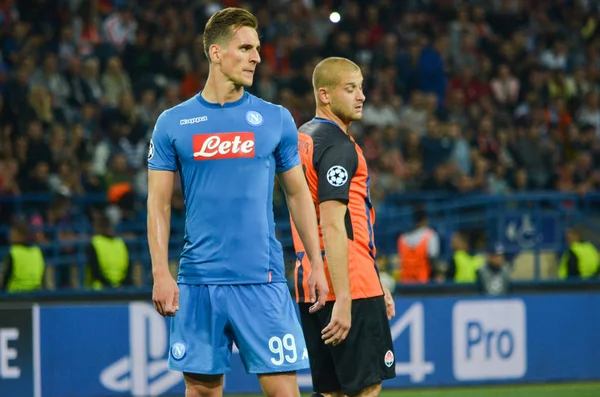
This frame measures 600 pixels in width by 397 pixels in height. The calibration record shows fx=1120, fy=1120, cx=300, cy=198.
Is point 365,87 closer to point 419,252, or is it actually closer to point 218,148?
point 419,252

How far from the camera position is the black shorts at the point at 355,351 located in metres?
5.55

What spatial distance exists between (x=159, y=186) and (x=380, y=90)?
11826 millimetres

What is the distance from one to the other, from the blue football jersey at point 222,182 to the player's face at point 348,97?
0.90 m

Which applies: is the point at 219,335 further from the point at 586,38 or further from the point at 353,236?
the point at 586,38

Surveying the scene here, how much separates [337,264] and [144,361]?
17.5 ft

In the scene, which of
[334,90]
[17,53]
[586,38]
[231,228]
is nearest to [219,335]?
[231,228]

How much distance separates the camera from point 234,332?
4.77m

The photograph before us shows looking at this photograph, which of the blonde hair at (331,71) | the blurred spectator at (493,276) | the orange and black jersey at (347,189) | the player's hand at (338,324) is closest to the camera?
the player's hand at (338,324)

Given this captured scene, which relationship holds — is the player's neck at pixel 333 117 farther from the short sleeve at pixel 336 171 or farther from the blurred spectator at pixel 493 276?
Result: the blurred spectator at pixel 493 276

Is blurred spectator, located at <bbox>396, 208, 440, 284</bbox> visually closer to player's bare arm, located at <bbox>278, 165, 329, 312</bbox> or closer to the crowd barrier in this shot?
the crowd barrier

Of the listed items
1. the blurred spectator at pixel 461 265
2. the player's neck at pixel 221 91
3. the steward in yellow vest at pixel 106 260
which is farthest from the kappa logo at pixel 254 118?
the blurred spectator at pixel 461 265

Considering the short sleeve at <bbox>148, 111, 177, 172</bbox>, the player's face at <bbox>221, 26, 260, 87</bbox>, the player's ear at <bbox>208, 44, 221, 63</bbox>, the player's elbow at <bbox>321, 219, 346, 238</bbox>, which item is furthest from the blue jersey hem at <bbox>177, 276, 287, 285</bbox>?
the player's ear at <bbox>208, 44, 221, 63</bbox>

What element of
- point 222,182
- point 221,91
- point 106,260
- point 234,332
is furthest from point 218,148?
point 106,260

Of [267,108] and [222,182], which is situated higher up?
[267,108]
